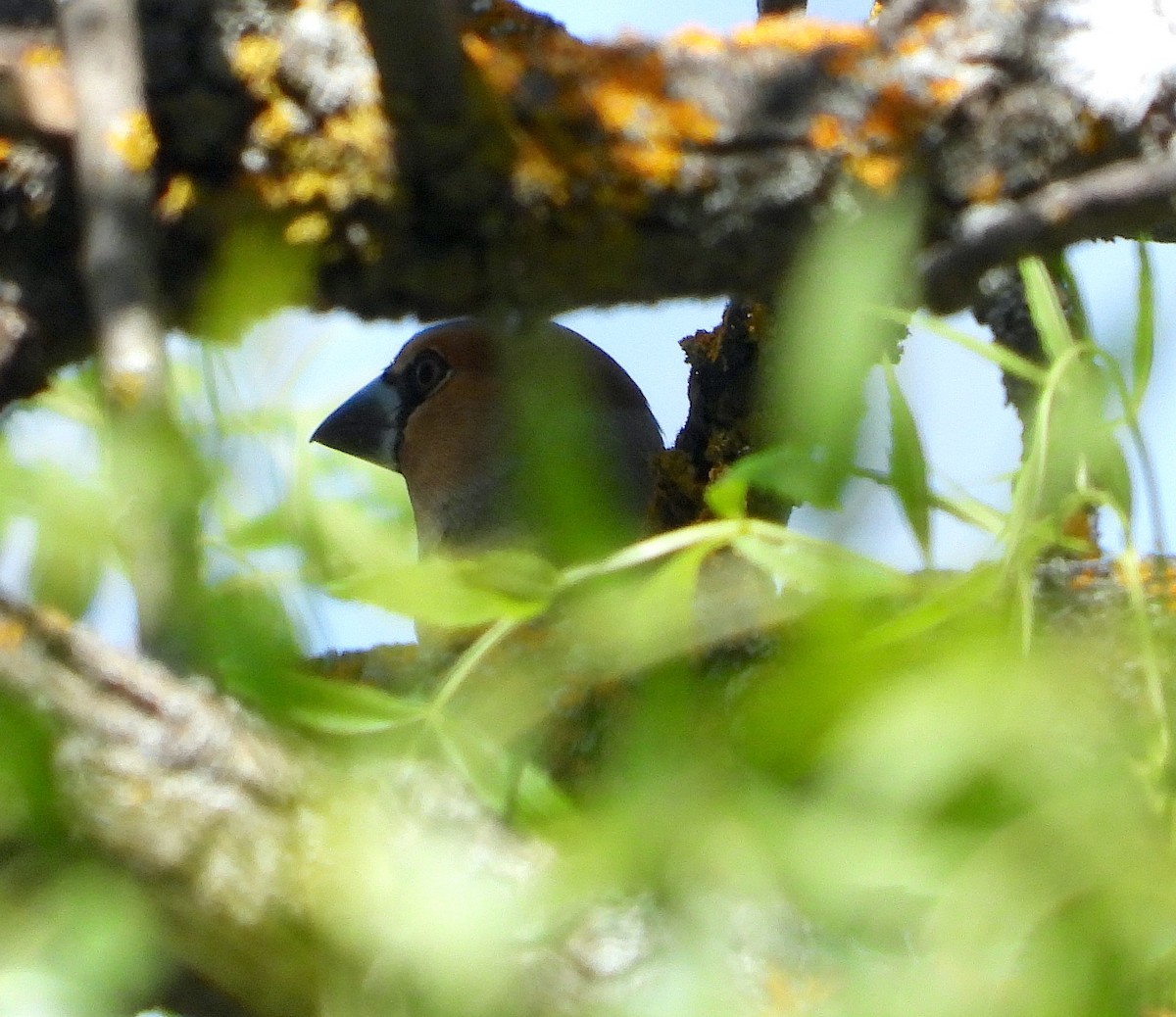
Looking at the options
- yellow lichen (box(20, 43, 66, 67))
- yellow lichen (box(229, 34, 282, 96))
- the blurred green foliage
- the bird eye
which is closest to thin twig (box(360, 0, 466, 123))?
yellow lichen (box(229, 34, 282, 96))

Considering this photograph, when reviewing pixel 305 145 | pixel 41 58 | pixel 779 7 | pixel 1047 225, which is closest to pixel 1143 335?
pixel 1047 225

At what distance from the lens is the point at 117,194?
873 millimetres

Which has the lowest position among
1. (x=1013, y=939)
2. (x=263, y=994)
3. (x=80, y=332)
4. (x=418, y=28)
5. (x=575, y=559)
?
(x=1013, y=939)

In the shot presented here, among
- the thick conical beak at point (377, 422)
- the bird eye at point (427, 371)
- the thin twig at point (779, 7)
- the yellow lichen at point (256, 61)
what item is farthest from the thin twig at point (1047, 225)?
the bird eye at point (427, 371)

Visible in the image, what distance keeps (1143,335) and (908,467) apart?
0.16 metres

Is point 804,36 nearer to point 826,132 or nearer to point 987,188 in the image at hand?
point 826,132

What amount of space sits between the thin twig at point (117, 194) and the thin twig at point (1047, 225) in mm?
452

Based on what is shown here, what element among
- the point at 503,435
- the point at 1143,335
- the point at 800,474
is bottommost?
the point at 800,474

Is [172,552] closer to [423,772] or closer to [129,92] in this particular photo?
[423,772]

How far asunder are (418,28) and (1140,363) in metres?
0.65

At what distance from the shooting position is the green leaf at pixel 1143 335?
2.35 feet

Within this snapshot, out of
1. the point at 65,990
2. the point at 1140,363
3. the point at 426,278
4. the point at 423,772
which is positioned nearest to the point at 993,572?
the point at 1140,363

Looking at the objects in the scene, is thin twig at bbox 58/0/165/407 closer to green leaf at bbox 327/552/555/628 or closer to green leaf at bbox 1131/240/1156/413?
green leaf at bbox 327/552/555/628

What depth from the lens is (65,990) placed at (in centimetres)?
60
